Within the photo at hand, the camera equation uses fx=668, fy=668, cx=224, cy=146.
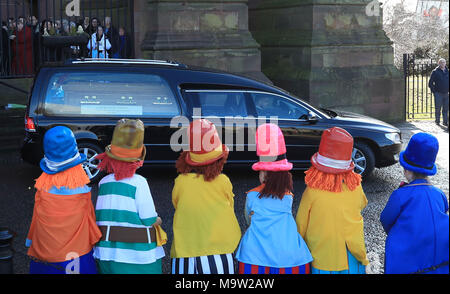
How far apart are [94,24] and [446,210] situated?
1243cm

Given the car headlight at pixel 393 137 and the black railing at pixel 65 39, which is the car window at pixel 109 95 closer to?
the car headlight at pixel 393 137

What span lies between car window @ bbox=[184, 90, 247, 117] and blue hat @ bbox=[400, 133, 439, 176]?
16.6 ft

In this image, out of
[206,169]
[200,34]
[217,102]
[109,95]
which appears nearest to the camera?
[206,169]

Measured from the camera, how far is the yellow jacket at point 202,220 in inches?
168

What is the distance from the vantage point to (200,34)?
13.9 metres

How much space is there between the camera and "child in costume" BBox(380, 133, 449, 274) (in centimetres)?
386

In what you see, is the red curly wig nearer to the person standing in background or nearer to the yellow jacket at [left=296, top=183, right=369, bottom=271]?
the yellow jacket at [left=296, top=183, right=369, bottom=271]

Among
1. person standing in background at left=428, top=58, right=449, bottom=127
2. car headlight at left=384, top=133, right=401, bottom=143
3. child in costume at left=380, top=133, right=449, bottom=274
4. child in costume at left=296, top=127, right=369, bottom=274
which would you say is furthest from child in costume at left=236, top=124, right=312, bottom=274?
person standing in background at left=428, top=58, right=449, bottom=127

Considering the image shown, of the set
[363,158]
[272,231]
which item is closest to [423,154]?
[272,231]

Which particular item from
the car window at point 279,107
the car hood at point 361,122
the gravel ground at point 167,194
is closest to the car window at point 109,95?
the gravel ground at point 167,194

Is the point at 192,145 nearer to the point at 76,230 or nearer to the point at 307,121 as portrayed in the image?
the point at 76,230

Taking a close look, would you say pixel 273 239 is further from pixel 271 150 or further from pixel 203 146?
pixel 203 146

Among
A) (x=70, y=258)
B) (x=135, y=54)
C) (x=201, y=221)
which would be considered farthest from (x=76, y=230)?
(x=135, y=54)

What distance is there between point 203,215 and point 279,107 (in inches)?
199
